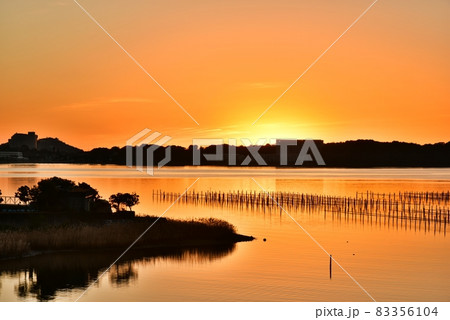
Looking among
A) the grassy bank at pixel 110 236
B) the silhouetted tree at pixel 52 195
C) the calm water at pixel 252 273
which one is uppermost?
the silhouetted tree at pixel 52 195

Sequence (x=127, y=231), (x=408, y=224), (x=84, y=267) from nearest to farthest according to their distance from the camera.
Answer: (x=84, y=267)
(x=127, y=231)
(x=408, y=224)

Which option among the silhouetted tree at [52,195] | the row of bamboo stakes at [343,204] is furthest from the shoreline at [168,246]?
the row of bamboo stakes at [343,204]

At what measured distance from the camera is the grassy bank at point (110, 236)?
51013 mm

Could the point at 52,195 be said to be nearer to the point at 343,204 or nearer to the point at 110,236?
the point at 110,236

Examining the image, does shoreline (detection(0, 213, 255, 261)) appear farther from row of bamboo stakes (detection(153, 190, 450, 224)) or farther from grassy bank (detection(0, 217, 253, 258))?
row of bamboo stakes (detection(153, 190, 450, 224))

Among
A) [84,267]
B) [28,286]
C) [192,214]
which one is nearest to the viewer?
[28,286]

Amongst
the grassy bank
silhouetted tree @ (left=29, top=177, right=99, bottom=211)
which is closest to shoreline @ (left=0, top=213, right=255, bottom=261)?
the grassy bank

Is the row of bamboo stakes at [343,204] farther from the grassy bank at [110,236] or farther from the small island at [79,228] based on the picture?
the small island at [79,228]

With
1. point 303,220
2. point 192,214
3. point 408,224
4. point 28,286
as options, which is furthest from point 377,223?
point 28,286

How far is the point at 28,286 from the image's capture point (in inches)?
1660

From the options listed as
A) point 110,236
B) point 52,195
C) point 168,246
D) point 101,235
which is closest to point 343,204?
point 168,246

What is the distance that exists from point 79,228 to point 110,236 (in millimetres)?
3000

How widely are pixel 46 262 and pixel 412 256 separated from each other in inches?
1368
